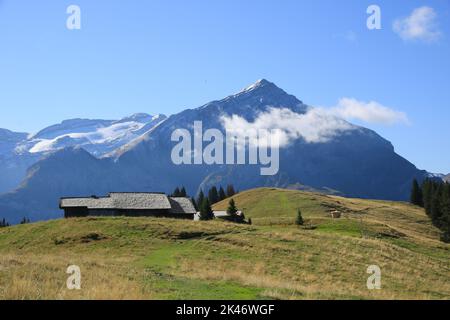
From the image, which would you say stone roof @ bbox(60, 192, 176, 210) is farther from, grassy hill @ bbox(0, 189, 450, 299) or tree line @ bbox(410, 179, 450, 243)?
tree line @ bbox(410, 179, 450, 243)

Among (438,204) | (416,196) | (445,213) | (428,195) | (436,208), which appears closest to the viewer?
(445,213)

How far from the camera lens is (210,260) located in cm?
4488

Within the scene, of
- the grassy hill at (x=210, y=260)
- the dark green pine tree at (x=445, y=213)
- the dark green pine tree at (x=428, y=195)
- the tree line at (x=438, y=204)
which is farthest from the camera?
the dark green pine tree at (x=428, y=195)

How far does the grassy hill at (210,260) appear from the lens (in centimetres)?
2046

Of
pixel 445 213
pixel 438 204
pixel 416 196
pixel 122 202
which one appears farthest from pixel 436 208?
pixel 122 202

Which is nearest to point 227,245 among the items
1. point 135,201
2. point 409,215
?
point 135,201

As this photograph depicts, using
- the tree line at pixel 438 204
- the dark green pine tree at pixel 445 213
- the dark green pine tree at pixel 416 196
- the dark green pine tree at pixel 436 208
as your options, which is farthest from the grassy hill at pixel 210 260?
the dark green pine tree at pixel 416 196

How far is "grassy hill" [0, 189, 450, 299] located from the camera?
67.1 ft

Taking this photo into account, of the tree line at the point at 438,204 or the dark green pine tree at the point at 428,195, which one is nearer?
the tree line at the point at 438,204

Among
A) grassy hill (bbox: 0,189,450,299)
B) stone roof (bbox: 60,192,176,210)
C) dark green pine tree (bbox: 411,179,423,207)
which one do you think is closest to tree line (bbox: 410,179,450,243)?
dark green pine tree (bbox: 411,179,423,207)

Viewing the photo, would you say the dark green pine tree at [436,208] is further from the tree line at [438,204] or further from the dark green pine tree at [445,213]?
the dark green pine tree at [445,213]

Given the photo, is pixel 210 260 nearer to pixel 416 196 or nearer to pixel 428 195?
pixel 428 195

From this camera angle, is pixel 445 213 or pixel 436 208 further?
pixel 436 208

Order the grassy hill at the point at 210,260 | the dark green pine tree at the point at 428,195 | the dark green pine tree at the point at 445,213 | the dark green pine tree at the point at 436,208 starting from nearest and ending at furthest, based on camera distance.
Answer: the grassy hill at the point at 210,260
the dark green pine tree at the point at 445,213
the dark green pine tree at the point at 436,208
the dark green pine tree at the point at 428,195
